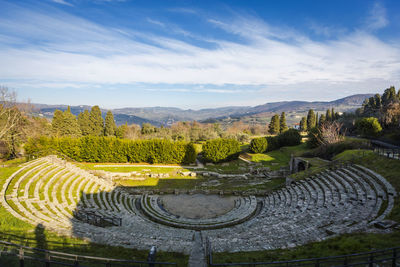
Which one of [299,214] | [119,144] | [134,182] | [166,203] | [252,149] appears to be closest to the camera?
[299,214]

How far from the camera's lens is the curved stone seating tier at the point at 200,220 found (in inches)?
703

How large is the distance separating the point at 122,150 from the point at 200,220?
971 inches

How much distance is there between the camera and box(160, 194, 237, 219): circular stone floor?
67.1 ft

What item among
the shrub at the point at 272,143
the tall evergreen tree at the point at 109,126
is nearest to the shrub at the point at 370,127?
the shrub at the point at 272,143

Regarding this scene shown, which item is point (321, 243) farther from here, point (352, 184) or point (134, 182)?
point (134, 182)

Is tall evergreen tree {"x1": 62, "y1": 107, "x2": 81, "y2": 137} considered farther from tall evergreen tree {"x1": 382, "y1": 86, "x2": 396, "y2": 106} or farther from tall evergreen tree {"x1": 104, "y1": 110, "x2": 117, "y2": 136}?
tall evergreen tree {"x1": 382, "y1": 86, "x2": 396, "y2": 106}

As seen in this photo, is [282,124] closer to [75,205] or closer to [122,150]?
[122,150]

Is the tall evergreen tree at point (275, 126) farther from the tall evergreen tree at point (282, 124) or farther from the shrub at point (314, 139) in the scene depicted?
the shrub at point (314, 139)

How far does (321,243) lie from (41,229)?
47.2ft

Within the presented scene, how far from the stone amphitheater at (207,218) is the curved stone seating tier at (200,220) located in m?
0.08

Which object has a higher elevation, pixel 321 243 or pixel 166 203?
pixel 321 243

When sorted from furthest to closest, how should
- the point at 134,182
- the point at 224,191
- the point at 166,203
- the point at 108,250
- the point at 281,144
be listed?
the point at 281,144, the point at 134,182, the point at 224,191, the point at 166,203, the point at 108,250

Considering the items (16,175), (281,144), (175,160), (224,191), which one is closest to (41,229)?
(16,175)

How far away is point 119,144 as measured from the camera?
38.0 metres
